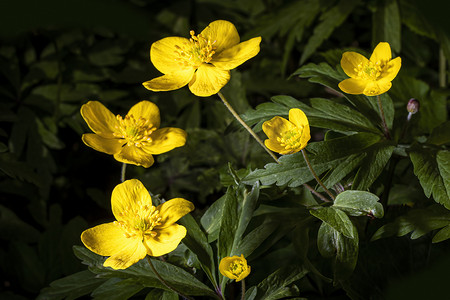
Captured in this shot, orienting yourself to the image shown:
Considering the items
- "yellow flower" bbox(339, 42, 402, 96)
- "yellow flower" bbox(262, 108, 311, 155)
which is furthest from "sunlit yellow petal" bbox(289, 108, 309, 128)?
"yellow flower" bbox(339, 42, 402, 96)

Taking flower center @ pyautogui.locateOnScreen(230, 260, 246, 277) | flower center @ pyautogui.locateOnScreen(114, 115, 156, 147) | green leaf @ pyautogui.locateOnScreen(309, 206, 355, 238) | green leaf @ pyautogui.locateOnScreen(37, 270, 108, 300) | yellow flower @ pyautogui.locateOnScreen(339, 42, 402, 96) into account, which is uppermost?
yellow flower @ pyautogui.locateOnScreen(339, 42, 402, 96)

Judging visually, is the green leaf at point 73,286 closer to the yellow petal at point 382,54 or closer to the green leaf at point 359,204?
the green leaf at point 359,204

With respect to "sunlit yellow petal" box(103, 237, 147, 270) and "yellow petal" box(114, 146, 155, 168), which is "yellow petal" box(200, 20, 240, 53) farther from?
"sunlit yellow petal" box(103, 237, 147, 270)

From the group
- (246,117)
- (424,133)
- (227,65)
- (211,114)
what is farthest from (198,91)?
(211,114)

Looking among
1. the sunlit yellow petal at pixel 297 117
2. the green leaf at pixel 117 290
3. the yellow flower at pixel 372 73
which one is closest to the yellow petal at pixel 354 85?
the yellow flower at pixel 372 73

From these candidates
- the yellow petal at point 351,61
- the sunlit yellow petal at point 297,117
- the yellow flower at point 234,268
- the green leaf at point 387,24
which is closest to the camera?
the yellow flower at point 234,268

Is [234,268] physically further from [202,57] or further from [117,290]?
[202,57]

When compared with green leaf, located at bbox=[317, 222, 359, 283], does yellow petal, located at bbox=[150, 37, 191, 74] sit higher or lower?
higher
